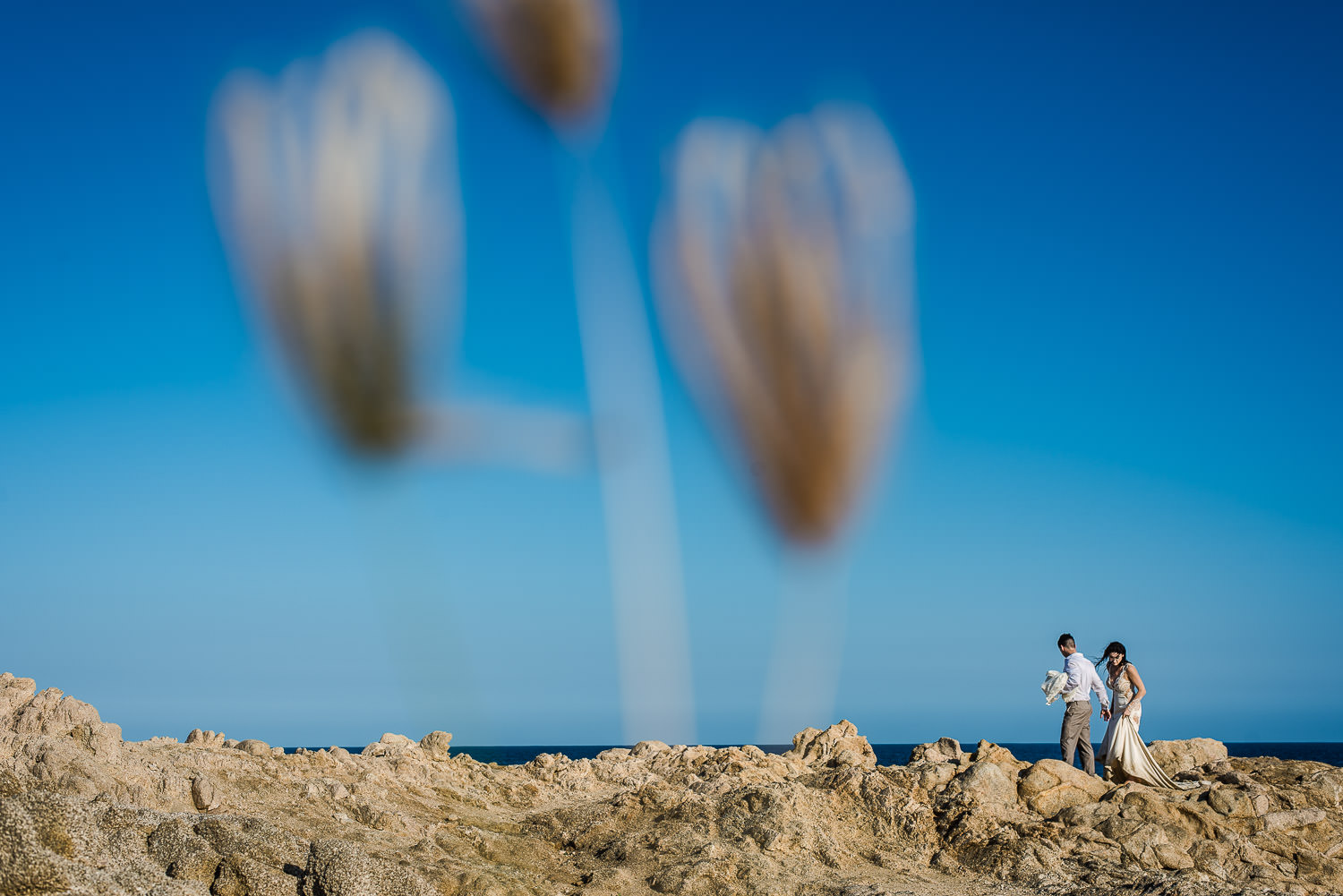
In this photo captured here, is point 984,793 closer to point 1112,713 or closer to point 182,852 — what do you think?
point 1112,713

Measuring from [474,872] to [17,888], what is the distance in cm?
412

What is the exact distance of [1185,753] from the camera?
A: 15023mm

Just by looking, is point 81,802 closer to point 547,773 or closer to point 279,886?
point 279,886

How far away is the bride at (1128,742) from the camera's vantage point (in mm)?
13258

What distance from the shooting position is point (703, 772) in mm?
15195

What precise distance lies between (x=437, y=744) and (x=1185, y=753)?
10.8 metres

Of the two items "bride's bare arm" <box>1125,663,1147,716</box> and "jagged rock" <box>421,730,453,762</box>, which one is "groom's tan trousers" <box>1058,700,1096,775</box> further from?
"jagged rock" <box>421,730,453,762</box>

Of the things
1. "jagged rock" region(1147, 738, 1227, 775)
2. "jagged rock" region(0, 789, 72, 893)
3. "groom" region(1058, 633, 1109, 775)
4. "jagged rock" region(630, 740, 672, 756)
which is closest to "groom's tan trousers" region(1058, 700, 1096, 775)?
"groom" region(1058, 633, 1109, 775)

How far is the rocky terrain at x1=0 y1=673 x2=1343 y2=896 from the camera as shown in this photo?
9.34 metres

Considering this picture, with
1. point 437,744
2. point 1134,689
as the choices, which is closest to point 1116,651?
point 1134,689

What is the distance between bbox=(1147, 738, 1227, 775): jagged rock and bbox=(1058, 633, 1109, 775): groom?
6.29 ft

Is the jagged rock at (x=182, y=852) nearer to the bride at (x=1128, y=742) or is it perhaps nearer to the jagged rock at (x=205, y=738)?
the jagged rock at (x=205, y=738)

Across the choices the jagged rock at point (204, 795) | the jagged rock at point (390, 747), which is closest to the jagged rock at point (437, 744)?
the jagged rock at point (390, 747)

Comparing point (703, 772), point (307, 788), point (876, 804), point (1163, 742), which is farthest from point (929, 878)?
point (307, 788)
